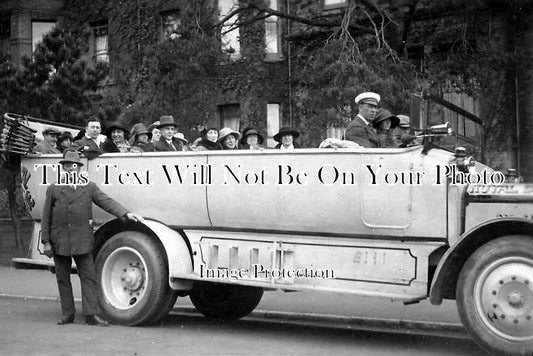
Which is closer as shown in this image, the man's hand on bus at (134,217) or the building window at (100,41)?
the man's hand on bus at (134,217)

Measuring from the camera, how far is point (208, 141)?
11.8 metres

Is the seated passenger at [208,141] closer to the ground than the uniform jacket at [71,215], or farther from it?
farther from it

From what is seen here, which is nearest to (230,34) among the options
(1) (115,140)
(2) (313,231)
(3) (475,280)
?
(1) (115,140)

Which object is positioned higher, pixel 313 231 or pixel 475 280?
pixel 313 231

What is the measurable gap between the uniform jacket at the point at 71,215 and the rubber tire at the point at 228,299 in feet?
4.68

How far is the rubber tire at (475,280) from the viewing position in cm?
760

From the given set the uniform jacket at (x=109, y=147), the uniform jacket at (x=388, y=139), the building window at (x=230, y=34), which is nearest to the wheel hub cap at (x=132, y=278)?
the uniform jacket at (x=109, y=147)

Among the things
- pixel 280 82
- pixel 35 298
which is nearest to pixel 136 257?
pixel 35 298

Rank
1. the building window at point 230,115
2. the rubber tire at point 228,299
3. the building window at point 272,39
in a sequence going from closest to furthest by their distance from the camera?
the rubber tire at point 228,299
the building window at point 272,39
the building window at point 230,115

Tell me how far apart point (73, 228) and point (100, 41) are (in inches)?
807

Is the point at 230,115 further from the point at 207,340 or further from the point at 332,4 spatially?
the point at 207,340

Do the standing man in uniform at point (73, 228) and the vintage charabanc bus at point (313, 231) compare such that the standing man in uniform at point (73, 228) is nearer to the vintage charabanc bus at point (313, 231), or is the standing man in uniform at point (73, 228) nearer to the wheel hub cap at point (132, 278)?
the vintage charabanc bus at point (313, 231)

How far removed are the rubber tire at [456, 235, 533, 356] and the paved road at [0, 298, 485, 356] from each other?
2.61ft

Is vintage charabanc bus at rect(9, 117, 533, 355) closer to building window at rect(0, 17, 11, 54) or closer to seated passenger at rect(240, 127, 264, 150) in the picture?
seated passenger at rect(240, 127, 264, 150)
